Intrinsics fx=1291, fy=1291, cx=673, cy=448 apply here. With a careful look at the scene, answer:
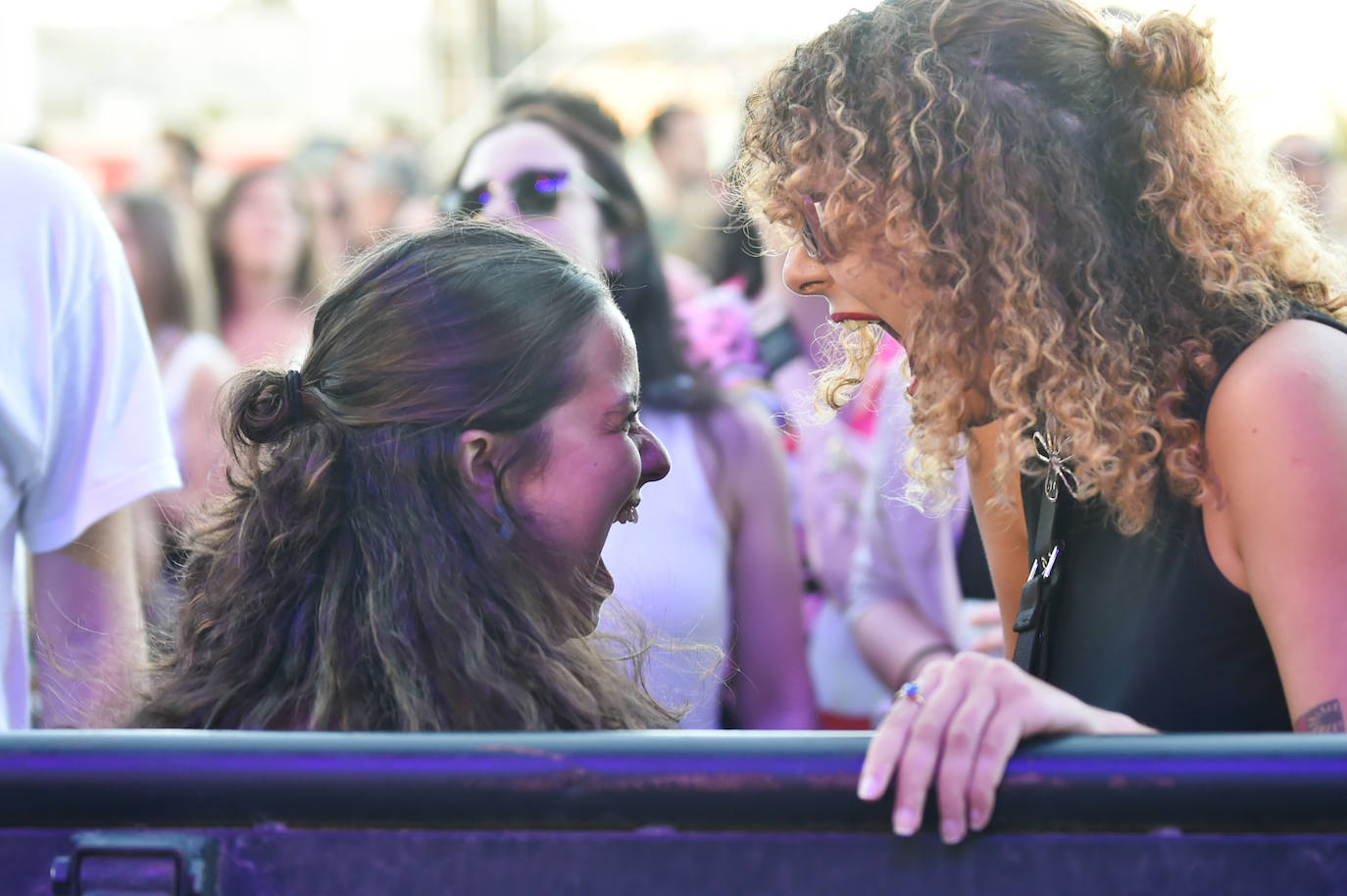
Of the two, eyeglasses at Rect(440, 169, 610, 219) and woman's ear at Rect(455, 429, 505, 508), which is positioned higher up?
woman's ear at Rect(455, 429, 505, 508)

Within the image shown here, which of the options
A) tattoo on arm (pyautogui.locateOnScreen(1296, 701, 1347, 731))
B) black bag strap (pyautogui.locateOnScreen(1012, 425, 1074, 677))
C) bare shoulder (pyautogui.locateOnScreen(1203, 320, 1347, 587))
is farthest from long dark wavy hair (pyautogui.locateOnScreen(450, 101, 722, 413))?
tattoo on arm (pyautogui.locateOnScreen(1296, 701, 1347, 731))

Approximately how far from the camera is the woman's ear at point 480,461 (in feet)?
4.85

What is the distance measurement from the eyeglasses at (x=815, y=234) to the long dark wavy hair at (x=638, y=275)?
1086mm

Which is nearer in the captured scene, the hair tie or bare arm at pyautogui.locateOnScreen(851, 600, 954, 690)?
the hair tie

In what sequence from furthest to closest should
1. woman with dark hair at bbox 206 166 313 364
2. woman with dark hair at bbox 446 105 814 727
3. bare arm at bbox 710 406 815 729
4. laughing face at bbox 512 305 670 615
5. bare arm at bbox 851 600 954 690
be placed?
woman with dark hair at bbox 206 166 313 364
bare arm at bbox 851 600 954 690
bare arm at bbox 710 406 815 729
woman with dark hair at bbox 446 105 814 727
laughing face at bbox 512 305 670 615

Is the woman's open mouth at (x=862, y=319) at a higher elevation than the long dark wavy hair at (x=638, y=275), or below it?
higher

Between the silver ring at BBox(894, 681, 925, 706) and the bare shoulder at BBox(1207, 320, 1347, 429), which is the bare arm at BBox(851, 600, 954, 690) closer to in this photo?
the bare shoulder at BBox(1207, 320, 1347, 429)

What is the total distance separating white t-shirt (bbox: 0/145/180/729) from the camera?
1876 millimetres

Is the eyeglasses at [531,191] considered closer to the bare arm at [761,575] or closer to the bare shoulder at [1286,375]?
the bare arm at [761,575]

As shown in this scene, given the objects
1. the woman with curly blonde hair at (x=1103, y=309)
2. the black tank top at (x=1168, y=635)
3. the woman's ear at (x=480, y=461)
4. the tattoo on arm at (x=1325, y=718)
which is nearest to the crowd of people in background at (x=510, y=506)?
the woman's ear at (x=480, y=461)

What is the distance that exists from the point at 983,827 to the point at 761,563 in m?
1.97

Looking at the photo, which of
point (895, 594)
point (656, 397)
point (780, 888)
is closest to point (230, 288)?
point (656, 397)

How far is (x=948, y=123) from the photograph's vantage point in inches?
65.1

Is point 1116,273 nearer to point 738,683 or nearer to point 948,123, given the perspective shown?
point 948,123
